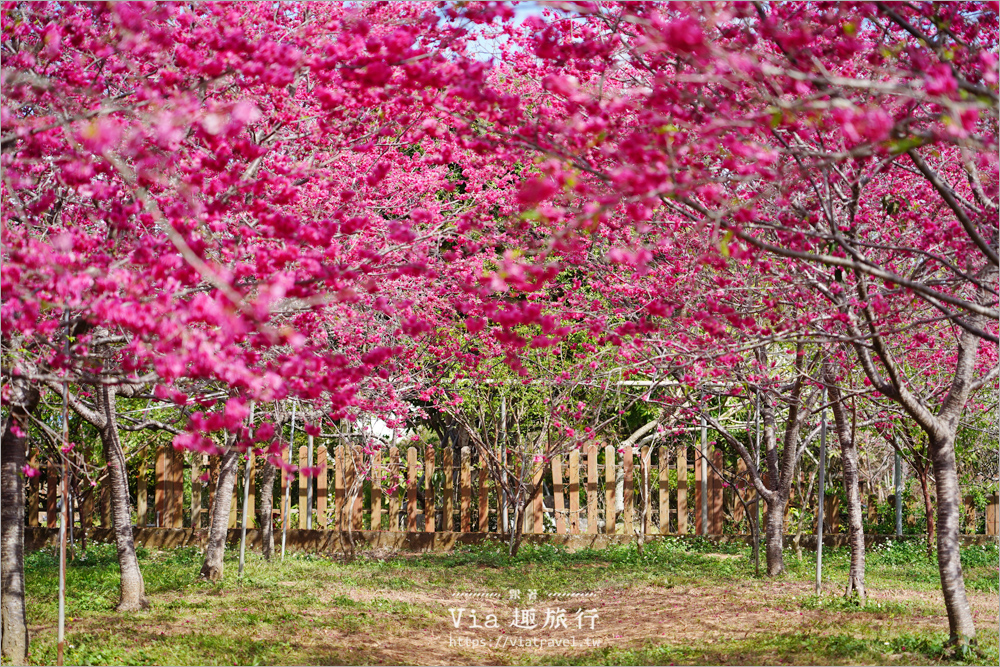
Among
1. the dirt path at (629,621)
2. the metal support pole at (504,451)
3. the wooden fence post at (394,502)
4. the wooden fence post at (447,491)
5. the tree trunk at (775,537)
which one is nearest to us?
the dirt path at (629,621)

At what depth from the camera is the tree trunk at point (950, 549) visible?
5.60 metres

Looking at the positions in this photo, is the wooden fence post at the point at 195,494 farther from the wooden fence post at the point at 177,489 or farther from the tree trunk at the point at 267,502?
the tree trunk at the point at 267,502

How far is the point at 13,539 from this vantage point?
18.1 feet

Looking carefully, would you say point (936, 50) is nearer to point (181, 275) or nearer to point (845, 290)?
point (845, 290)

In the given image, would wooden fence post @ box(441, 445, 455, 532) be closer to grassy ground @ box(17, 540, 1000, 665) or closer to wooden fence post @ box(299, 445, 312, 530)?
grassy ground @ box(17, 540, 1000, 665)

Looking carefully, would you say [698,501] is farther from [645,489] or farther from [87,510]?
[87,510]

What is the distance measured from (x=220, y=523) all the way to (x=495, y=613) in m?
2.79

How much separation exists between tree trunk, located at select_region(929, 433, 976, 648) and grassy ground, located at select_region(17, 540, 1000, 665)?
0.16 metres

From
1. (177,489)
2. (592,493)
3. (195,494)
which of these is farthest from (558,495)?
(177,489)

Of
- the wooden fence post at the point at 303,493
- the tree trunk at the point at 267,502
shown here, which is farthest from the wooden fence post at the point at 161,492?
the tree trunk at the point at 267,502

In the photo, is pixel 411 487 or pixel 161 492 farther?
pixel 161 492

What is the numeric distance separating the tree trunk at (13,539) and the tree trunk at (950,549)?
5.54m

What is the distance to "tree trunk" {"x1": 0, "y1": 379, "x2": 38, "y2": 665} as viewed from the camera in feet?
17.2

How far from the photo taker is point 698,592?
8297 millimetres
